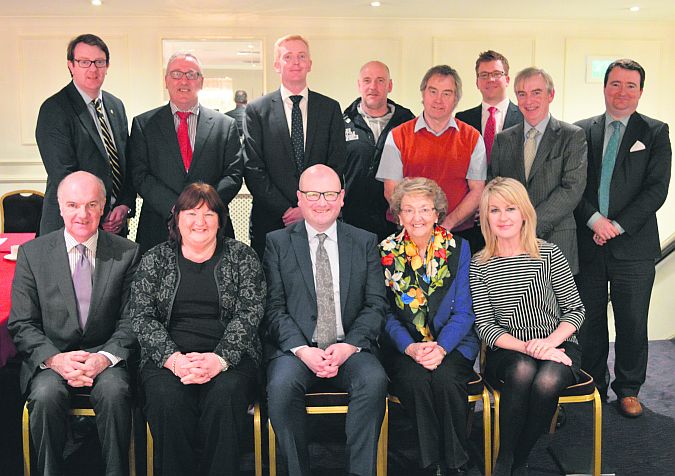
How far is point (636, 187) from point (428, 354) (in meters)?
1.62

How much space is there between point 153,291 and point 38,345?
50cm

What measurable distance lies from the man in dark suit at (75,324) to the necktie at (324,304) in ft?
2.57

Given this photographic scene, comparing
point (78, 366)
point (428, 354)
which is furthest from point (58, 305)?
point (428, 354)

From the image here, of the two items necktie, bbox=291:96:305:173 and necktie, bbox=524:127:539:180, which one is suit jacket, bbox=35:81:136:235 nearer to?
necktie, bbox=291:96:305:173

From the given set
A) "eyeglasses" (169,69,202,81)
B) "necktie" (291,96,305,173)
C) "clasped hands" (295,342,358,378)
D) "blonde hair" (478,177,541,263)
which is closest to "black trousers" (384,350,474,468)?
"clasped hands" (295,342,358,378)

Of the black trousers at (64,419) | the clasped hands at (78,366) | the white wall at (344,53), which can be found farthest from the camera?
the white wall at (344,53)

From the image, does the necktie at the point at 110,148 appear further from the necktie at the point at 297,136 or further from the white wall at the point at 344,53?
the white wall at the point at 344,53

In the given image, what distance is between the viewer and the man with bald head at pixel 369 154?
4.19m

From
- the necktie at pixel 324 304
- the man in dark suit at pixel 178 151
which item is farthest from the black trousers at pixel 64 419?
the man in dark suit at pixel 178 151

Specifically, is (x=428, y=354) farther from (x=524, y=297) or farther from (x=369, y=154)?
(x=369, y=154)

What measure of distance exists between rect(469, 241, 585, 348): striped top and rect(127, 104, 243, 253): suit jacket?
4.21ft

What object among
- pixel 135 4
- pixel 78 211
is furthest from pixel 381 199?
pixel 135 4

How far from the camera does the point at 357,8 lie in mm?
7707

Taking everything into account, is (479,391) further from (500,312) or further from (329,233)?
(329,233)
